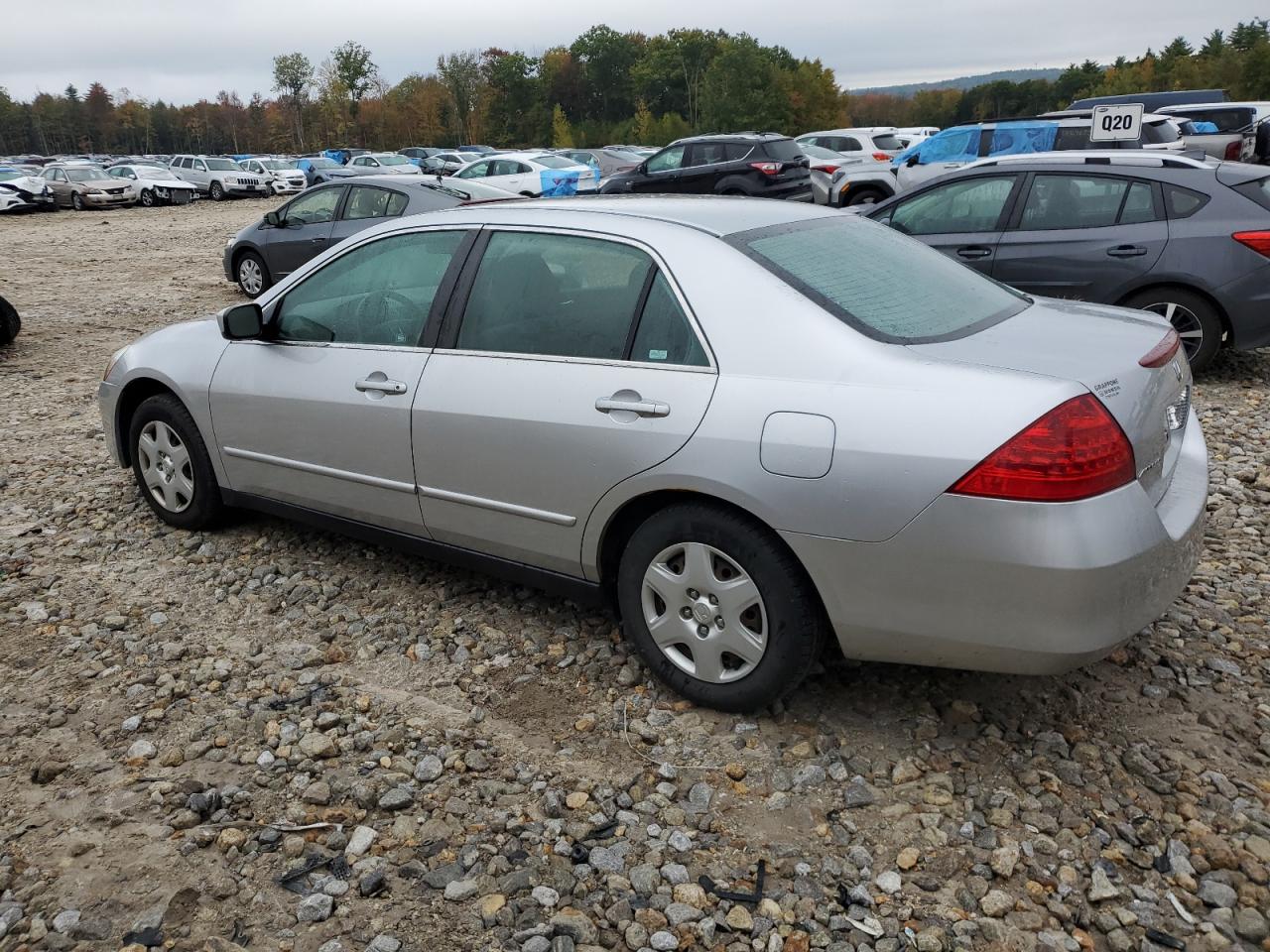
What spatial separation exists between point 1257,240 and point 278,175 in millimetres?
38115

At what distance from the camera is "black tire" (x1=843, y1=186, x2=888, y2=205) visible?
17.8m

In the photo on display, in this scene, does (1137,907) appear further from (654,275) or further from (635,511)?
(654,275)

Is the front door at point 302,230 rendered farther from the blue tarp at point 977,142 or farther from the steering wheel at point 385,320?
the blue tarp at point 977,142

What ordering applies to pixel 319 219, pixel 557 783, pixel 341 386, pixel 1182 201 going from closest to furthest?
pixel 557 783, pixel 341 386, pixel 1182 201, pixel 319 219

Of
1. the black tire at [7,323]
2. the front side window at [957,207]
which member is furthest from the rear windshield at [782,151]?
the black tire at [7,323]

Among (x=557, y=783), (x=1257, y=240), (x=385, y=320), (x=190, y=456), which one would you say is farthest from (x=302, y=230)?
(x=557, y=783)

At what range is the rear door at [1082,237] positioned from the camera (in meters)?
7.18

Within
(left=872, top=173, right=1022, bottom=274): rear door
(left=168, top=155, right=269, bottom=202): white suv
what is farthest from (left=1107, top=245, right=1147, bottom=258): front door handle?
(left=168, top=155, right=269, bottom=202): white suv

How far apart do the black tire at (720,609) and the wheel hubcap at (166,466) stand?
102 inches

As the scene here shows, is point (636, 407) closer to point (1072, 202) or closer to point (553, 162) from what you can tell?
point (1072, 202)

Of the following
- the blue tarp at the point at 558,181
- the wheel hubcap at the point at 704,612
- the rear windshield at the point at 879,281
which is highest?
the blue tarp at the point at 558,181

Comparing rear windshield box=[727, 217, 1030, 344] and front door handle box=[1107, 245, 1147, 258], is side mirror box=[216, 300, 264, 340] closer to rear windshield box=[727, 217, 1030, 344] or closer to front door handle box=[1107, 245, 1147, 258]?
rear windshield box=[727, 217, 1030, 344]

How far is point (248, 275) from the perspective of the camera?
1308 centimetres

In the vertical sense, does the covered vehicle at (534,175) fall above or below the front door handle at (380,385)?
above
